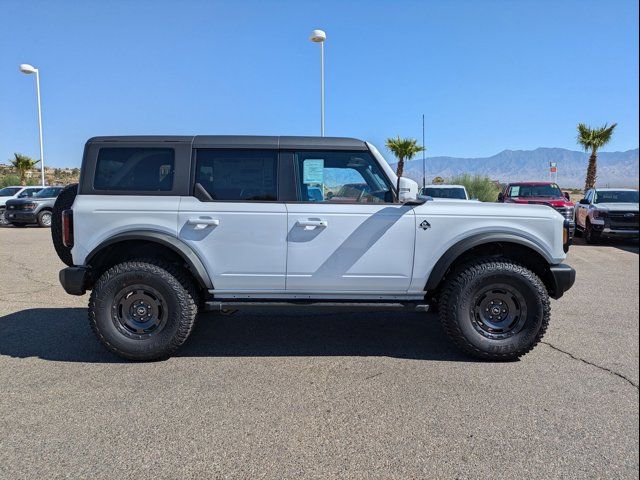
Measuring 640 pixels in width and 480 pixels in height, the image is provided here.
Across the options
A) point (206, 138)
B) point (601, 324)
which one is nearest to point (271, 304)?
point (206, 138)

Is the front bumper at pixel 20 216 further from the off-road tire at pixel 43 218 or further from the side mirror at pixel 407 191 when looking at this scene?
the side mirror at pixel 407 191

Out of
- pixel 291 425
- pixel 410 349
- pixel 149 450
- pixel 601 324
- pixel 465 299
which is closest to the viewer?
pixel 149 450

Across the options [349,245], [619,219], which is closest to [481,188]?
[619,219]

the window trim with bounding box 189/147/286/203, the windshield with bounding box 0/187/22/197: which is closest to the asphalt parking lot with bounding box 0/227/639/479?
the window trim with bounding box 189/147/286/203

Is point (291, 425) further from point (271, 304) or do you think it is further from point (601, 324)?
point (601, 324)

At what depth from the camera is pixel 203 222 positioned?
3980mm

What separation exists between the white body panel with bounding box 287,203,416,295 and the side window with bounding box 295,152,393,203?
134mm

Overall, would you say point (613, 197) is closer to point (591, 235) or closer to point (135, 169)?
point (591, 235)

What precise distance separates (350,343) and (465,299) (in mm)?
1230

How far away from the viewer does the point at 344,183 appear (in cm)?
424

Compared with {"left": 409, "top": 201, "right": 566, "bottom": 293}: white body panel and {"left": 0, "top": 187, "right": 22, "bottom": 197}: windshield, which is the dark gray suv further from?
{"left": 409, "top": 201, "right": 566, "bottom": 293}: white body panel

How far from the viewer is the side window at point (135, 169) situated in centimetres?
413

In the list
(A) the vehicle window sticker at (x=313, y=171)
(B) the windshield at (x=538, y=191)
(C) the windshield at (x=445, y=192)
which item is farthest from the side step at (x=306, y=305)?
(B) the windshield at (x=538, y=191)

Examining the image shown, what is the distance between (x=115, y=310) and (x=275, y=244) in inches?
59.9
